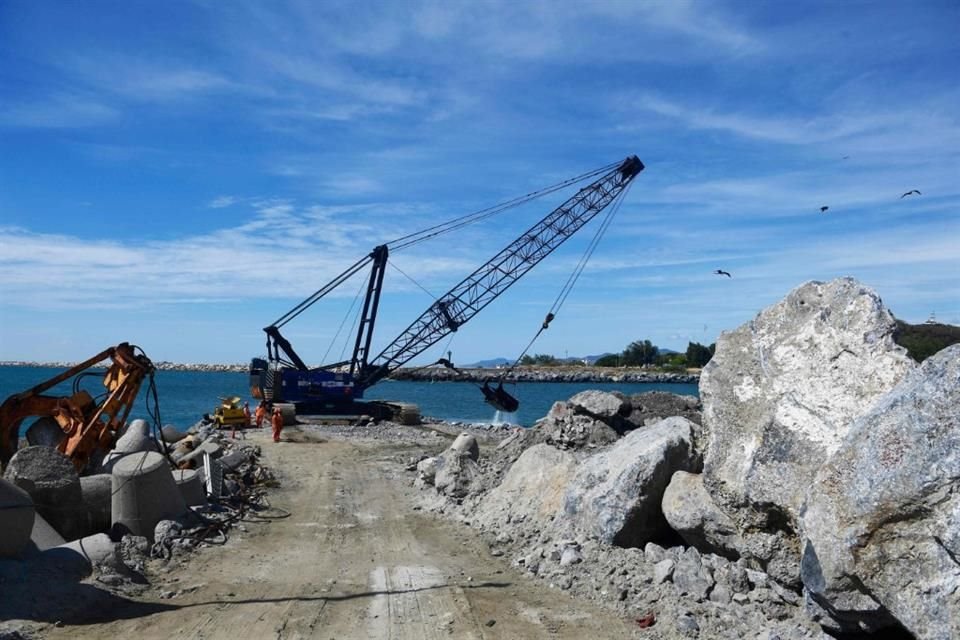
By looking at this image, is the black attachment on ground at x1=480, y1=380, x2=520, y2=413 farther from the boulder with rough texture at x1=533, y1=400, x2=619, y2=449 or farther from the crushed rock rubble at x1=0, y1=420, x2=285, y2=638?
the crushed rock rubble at x1=0, y1=420, x2=285, y2=638

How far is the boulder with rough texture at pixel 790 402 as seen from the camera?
25.3ft

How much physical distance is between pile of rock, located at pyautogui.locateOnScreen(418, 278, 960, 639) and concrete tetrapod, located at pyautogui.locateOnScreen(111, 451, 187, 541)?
472 cm

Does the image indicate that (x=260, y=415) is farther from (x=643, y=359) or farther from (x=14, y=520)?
(x=643, y=359)

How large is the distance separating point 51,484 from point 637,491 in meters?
7.75

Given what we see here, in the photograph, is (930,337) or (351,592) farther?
(930,337)

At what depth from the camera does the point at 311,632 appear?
7922mm

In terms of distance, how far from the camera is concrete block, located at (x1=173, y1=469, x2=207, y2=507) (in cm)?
1290

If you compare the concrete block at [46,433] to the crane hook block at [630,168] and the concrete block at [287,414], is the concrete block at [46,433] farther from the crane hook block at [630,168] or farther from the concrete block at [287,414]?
the crane hook block at [630,168]

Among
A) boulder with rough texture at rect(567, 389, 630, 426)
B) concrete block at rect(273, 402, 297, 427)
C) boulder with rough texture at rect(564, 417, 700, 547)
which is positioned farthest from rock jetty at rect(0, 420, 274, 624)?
concrete block at rect(273, 402, 297, 427)

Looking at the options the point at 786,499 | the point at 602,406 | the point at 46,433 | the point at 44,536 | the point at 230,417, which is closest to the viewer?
the point at 786,499

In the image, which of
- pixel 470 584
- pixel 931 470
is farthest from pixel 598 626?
pixel 931 470

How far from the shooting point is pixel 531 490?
12.7m

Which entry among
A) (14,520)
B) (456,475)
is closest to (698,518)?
→ (14,520)

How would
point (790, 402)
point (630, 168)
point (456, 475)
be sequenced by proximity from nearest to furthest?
1. point (790, 402)
2. point (456, 475)
3. point (630, 168)
